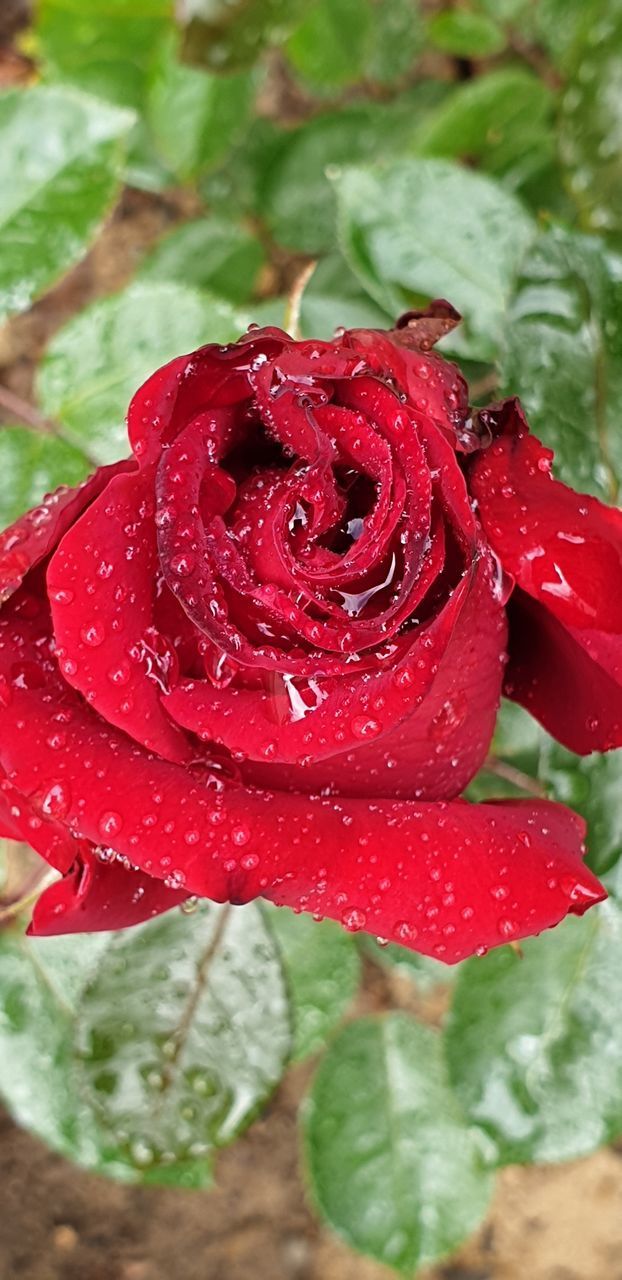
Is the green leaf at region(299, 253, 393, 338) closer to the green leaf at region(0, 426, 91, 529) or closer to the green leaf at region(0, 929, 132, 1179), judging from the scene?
the green leaf at region(0, 426, 91, 529)

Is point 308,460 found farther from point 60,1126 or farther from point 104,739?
point 60,1126

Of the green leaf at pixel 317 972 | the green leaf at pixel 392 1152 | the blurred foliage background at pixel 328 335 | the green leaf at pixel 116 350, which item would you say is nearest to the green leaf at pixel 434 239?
the blurred foliage background at pixel 328 335

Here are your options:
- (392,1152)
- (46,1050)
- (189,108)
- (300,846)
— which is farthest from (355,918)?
(189,108)

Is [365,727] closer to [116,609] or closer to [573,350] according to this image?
[116,609]

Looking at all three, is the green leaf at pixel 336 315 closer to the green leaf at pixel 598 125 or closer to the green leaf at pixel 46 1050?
the green leaf at pixel 598 125

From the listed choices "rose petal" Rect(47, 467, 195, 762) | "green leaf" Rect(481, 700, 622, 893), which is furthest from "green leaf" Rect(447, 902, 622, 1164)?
"rose petal" Rect(47, 467, 195, 762)
